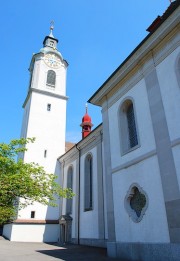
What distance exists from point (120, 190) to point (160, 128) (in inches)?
145

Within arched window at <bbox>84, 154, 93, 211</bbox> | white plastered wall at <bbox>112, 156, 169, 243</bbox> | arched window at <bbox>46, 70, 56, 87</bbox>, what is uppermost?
arched window at <bbox>46, 70, 56, 87</bbox>

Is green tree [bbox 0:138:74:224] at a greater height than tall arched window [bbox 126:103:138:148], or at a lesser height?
lesser

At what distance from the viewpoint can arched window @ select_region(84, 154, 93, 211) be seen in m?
18.1

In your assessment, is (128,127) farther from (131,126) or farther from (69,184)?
(69,184)

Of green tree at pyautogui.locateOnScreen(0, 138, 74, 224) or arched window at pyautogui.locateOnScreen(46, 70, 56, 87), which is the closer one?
green tree at pyautogui.locateOnScreen(0, 138, 74, 224)

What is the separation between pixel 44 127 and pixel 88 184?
376 inches

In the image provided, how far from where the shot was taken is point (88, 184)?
1880cm

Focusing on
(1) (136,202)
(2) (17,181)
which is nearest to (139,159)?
(1) (136,202)

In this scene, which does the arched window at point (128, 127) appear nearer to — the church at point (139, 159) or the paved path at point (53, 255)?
the church at point (139, 159)

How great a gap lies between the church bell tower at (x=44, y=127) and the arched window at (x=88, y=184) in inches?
218

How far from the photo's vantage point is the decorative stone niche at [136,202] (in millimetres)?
9764

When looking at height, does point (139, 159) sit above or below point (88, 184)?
below

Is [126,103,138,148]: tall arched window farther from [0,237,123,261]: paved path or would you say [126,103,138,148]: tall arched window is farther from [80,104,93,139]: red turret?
[80,104,93,139]: red turret

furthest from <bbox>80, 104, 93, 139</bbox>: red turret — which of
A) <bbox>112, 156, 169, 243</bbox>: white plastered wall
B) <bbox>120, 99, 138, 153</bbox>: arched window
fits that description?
<bbox>112, 156, 169, 243</bbox>: white plastered wall
